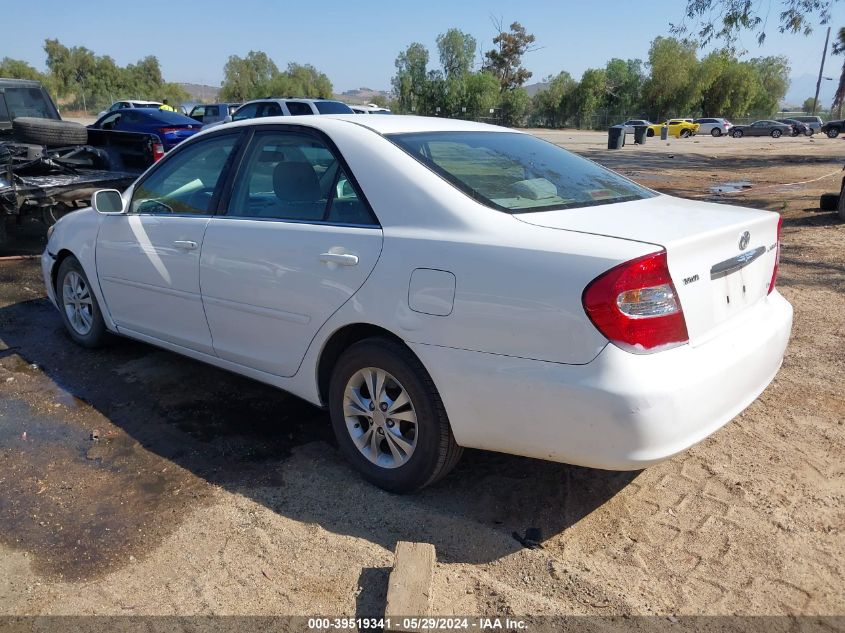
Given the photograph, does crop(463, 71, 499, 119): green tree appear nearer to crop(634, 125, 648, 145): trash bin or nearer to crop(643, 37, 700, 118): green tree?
crop(643, 37, 700, 118): green tree

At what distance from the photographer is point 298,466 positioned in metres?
3.55

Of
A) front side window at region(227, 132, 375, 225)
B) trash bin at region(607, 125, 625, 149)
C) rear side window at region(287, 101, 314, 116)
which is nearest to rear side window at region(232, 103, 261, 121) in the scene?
rear side window at region(287, 101, 314, 116)

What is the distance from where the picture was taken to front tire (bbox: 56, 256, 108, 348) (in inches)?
197

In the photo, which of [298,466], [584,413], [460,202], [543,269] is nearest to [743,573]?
[584,413]

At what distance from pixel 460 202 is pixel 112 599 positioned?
81.5 inches

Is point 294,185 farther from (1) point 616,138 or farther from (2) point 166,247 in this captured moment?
(1) point 616,138

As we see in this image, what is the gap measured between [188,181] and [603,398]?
2.98 metres

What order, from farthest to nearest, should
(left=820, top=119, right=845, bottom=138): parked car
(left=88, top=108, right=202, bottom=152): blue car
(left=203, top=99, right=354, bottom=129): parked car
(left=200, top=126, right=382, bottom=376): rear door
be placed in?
(left=820, top=119, right=845, bottom=138): parked car, (left=203, top=99, right=354, bottom=129): parked car, (left=88, top=108, right=202, bottom=152): blue car, (left=200, top=126, right=382, bottom=376): rear door

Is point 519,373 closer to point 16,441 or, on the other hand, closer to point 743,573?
point 743,573

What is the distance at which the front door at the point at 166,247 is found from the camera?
3.95 metres

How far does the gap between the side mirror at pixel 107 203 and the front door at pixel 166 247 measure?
0.06 m

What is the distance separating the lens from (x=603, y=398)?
2.47 meters

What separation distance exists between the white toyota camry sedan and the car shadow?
0.20 m

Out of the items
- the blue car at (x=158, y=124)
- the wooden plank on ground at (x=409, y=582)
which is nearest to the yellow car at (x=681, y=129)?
the blue car at (x=158, y=124)
